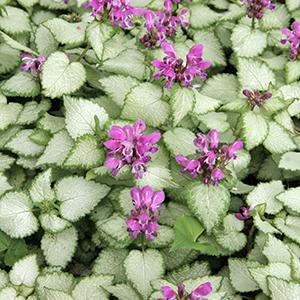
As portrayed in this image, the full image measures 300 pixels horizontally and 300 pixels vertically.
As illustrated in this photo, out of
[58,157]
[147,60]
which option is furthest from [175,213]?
[147,60]

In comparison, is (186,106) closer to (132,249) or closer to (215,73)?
(132,249)

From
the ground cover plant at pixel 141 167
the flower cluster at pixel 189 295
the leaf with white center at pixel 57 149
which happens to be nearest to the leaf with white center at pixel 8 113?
the ground cover plant at pixel 141 167

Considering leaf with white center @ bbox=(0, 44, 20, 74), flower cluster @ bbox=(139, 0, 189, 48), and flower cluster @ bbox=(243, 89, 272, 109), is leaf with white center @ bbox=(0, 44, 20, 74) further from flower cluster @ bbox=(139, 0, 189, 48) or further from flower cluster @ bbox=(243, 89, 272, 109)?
flower cluster @ bbox=(243, 89, 272, 109)

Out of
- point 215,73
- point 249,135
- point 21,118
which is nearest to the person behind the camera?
point 249,135

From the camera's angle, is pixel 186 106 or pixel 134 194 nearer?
pixel 134 194

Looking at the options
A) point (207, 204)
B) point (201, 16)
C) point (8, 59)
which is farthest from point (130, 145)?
point (201, 16)
